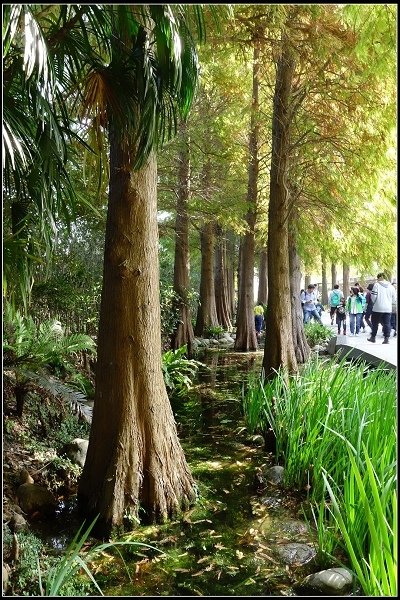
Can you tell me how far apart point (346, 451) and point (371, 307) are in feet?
2.91

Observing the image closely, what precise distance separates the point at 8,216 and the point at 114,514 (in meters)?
1.76

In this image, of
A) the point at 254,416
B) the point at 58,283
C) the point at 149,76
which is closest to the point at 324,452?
the point at 254,416

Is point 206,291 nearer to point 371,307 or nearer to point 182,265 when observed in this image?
point 182,265

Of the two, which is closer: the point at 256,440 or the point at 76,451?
the point at 76,451

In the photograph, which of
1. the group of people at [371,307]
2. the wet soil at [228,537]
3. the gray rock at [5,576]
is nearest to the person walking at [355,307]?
the group of people at [371,307]

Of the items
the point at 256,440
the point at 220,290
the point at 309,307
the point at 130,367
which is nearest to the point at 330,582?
the point at 130,367

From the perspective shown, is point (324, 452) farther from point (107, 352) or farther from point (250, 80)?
point (250, 80)

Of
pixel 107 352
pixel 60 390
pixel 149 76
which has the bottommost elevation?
pixel 60 390

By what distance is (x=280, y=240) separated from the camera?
6.31 meters

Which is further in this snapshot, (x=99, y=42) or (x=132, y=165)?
(x=132, y=165)

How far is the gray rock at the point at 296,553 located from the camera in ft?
8.41

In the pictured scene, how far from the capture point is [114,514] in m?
2.85

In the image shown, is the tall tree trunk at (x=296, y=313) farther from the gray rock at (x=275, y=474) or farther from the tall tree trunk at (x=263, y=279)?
the tall tree trunk at (x=263, y=279)

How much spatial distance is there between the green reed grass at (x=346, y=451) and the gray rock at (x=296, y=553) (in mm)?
156
